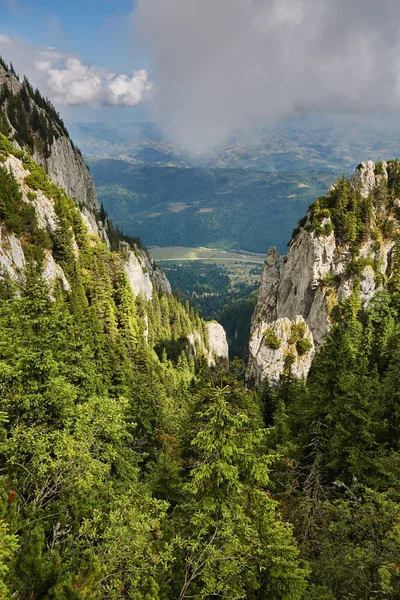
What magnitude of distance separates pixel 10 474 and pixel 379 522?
43.6 ft

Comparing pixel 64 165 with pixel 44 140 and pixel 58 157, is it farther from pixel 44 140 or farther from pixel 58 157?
pixel 44 140

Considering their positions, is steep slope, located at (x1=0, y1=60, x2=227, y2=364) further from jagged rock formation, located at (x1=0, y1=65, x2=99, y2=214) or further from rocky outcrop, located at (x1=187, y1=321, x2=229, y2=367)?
rocky outcrop, located at (x1=187, y1=321, x2=229, y2=367)

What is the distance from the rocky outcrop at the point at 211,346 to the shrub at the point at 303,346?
152 ft

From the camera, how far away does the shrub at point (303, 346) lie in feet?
215

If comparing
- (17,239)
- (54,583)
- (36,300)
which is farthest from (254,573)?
(17,239)

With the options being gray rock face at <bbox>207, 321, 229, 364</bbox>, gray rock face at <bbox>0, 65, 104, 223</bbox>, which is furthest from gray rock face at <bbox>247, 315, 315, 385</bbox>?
gray rock face at <bbox>0, 65, 104, 223</bbox>

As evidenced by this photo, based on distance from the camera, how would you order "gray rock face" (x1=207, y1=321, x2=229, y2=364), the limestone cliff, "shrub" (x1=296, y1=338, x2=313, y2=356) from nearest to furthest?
"shrub" (x1=296, y1=338, x2=313, y2=356) → the limestone cliff → "gray rock face" (x1=207, y1=321, x2=229, y2=364)

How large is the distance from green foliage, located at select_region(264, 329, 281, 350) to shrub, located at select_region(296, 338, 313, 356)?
3809mm

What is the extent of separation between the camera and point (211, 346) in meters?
138

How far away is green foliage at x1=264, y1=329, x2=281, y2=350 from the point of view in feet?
214

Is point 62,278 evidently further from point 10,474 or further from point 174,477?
point 10,474

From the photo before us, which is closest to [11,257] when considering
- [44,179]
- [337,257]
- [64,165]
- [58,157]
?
[44,179]

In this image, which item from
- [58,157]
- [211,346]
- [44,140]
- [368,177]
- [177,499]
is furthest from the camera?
[211,346]

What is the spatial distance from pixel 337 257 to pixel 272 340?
21800 millimetres
